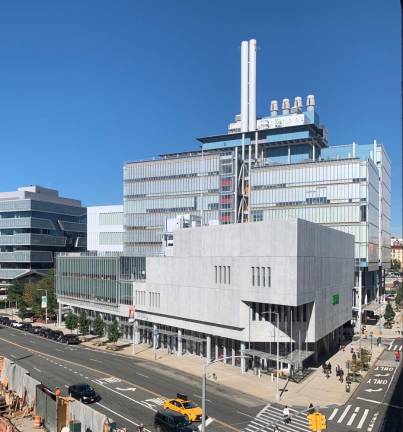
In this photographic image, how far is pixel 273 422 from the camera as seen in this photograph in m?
45.0

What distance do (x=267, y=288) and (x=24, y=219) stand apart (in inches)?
4688

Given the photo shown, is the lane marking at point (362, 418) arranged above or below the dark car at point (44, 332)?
above

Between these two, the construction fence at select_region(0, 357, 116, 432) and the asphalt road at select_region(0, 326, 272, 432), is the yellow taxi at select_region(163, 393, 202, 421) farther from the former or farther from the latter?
the construction fence at select_region(0, 357, 116, 432)

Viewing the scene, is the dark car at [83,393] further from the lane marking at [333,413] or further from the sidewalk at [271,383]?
the lane marking at [333,413]

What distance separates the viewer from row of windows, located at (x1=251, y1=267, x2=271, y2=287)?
6369 cm

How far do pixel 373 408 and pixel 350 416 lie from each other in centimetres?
428

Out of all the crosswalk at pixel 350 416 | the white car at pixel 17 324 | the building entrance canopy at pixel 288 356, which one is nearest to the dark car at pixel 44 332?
the white car at pixel 17 324

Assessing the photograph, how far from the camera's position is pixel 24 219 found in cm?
16175

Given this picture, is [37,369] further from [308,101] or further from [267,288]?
[308,101]

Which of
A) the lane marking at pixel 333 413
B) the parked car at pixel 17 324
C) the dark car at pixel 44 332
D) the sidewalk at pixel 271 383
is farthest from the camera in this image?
the parked car at pixel 17 324

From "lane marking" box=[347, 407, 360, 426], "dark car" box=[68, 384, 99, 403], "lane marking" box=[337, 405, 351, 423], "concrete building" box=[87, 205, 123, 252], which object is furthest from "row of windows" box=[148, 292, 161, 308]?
"concrete building" box=[87, 205, 123, 252]

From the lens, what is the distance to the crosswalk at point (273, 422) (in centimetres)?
4397

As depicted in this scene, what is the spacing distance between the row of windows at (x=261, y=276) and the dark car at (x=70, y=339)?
42.1 m

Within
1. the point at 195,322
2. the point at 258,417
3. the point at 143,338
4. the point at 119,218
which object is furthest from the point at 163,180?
the point at 258,417
